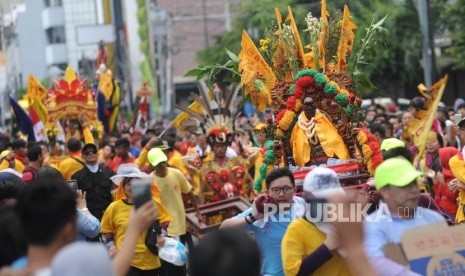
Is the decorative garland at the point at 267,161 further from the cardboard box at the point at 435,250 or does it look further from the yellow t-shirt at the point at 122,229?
the cardboard box at the point at 435,250

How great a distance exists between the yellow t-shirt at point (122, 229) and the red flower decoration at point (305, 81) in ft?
6.66

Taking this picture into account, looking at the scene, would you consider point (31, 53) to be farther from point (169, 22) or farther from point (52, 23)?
point (169, 22)

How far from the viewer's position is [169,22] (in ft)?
251

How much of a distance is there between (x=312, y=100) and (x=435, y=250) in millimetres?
5699

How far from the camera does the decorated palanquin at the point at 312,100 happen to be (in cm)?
1168

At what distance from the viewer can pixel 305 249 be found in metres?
7.48

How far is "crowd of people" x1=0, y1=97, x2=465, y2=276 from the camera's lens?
17.7 feet

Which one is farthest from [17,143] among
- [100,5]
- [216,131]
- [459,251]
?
[100,5]

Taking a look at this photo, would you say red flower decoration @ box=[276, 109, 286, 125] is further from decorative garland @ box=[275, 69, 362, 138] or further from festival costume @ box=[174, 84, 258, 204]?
festival costume @ box=[174, 84, 258, 204]

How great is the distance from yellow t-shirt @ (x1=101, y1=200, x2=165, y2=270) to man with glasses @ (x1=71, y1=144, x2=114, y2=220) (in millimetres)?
2473

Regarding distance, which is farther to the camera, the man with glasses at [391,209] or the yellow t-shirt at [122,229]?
the yellow t-shirt at [122,229]

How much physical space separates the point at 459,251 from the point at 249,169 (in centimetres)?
1106

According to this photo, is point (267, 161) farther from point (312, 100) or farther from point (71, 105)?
point (71, 105)

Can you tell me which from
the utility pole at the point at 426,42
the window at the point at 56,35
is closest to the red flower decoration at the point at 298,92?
the utility pole at the point at 426,42
